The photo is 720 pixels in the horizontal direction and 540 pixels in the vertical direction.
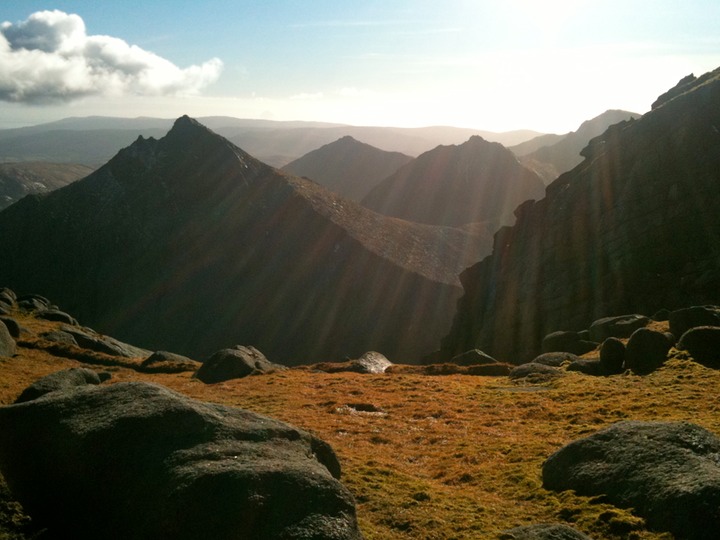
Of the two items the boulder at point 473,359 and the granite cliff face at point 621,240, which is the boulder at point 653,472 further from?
the granite cliff face at point 621,240

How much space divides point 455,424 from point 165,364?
109 feet

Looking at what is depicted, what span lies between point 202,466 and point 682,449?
13766 millimetres

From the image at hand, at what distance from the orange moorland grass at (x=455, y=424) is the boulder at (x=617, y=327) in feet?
40.3

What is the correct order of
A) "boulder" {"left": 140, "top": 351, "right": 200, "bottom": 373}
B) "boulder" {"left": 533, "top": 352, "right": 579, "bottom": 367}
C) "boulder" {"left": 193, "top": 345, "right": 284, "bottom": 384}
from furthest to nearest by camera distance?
"boulder" {"left": 140, "top": 351, "right": 200, "bottom": 373} < "boulder" {"left": 193, "top": 345, "right": 284, "bottom": 384} < "boulder" {"left": 533, "top": 352, "right": 579, "bottom": 367}

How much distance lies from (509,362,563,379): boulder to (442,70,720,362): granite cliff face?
21003 millimetres

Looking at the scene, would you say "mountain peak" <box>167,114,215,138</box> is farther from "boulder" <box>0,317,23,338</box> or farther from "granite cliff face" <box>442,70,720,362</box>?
"boulder" <box>0,317,23,338</box>

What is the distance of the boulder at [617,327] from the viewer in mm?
51812

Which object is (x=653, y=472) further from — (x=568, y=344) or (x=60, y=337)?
(x=60, y=337)

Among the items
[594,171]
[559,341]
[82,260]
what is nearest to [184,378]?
[559,341]

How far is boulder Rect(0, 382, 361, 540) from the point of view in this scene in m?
10.8

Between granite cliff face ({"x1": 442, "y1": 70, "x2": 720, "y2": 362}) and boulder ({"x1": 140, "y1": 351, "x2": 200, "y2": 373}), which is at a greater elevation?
granite cliff face ({"x1": 442, "y1": 70, "x2": 720, "y2": 362})

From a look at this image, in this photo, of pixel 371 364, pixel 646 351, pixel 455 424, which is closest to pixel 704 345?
pixel 646 351

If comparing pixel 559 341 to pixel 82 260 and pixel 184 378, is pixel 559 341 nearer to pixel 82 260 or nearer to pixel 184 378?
pixel 184 378

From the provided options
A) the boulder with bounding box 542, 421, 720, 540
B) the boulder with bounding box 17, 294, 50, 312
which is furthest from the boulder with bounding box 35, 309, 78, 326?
the boulder with bounding box 542, 421, 720, 540
